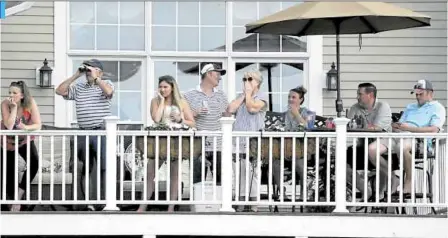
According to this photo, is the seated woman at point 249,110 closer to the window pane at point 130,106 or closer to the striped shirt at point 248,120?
the striped shirt at point 248,120

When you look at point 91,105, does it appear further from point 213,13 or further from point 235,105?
point 213,13

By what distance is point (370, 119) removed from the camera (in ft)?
28.8

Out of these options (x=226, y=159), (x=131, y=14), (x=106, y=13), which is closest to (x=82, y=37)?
(x=106, y=13)

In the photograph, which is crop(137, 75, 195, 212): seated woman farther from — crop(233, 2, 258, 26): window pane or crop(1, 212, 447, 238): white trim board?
crop(233, 2, 258, 26): window pane

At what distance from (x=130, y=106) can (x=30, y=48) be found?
1.29 metres

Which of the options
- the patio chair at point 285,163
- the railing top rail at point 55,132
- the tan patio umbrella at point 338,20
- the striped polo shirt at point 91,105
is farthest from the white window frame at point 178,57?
the railing top rail at point 55,132

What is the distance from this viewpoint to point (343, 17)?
884 centimetres

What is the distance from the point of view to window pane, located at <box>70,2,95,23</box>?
1086 centimetres

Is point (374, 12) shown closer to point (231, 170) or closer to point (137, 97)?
point (231, 170)

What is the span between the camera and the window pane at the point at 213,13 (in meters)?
Result: 11.0

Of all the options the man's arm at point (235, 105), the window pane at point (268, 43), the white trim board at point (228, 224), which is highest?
the window pane at point (268, 43)

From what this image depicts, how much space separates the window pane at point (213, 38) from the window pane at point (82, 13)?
50.3 inches

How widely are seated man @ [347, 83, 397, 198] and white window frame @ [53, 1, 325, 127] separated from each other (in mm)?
2047

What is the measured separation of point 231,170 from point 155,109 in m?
0.90
